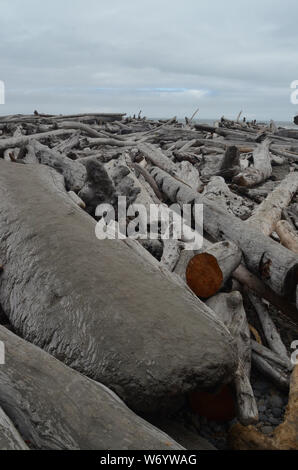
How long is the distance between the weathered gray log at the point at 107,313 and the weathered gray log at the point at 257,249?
0.98m

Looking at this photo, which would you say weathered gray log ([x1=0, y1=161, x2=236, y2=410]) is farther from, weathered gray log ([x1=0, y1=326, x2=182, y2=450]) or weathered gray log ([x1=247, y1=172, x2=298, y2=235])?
weathered gray log ([x1=247, y1=172, x2=298, y2=235])

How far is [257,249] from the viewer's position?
389 cm

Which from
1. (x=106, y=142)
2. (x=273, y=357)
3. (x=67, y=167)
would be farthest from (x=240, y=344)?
(x=106, y=142)

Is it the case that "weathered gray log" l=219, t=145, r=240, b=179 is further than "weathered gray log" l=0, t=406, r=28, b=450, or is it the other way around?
"weathered gray log" l=219, t=145, r=240, b=179

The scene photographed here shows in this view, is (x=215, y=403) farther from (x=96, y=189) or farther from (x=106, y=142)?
(x=106, y=142)

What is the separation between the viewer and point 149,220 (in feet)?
17.2

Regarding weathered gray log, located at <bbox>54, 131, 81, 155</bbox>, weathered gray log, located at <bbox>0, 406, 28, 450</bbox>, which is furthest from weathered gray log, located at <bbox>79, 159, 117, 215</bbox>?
weathered gray log, located at <bbox>54, 131, 81, 155</bbox>

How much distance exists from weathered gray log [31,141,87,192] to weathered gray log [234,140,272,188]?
11.9 feet

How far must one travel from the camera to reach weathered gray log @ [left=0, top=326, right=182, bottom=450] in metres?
1.62

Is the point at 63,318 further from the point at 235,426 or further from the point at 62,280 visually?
the point at 235,426

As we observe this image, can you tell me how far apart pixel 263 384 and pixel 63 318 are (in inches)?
64.9
